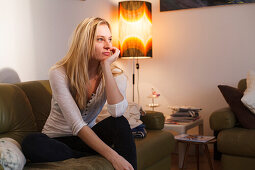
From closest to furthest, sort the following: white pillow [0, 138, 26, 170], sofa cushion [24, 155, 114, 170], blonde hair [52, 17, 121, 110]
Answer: white pillow [0, 138, 26, 170]
sofa cushion [24, 155, 114, 170]
blonde hair [52, 17, 121, 110]

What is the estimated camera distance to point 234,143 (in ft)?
9.02

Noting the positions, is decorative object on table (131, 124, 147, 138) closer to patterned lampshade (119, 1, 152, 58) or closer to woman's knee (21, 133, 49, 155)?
woman's knee (21, 133, 49, 155)

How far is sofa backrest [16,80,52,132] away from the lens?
223cm

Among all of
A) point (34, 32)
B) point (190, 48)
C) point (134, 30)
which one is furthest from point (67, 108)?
point (190, 48)

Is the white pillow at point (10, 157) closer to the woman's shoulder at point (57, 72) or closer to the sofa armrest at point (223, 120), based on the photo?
the woman's shoulder at point (57, 72)

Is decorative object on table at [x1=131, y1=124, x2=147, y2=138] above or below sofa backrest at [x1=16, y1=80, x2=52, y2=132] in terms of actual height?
below

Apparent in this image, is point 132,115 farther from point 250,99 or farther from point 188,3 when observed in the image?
point 188,3

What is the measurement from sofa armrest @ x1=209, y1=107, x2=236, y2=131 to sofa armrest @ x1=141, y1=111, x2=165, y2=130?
1.45 ft

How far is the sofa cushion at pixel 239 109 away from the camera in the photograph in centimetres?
286

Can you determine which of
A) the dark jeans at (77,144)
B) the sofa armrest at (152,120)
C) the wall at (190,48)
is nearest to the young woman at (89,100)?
the dark jeans at (77,144)

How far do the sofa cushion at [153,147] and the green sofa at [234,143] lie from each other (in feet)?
1.33

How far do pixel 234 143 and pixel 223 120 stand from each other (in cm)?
22

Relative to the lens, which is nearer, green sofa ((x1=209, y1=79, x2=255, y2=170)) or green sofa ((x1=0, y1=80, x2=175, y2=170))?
green sofa ((x1=0, y1=80, x2=175, y2=170))

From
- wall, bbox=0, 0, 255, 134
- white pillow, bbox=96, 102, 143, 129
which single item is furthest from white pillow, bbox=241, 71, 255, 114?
white pillow, bbox=96, 102, 143, 129
